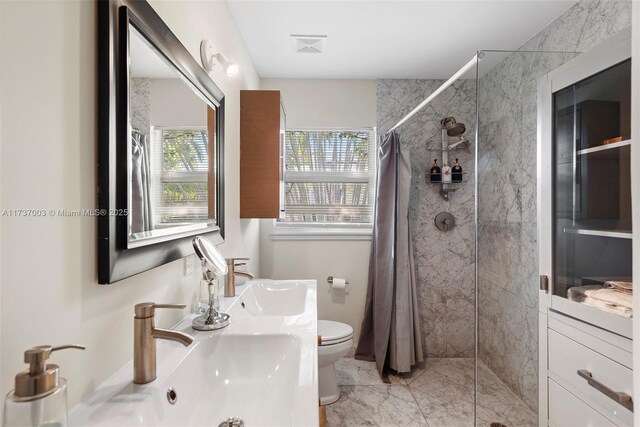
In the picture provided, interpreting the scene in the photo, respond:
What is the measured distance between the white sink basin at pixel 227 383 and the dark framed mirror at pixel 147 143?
0.25 meters

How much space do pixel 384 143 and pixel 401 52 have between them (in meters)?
0.66

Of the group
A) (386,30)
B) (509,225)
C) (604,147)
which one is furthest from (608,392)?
(386,30)

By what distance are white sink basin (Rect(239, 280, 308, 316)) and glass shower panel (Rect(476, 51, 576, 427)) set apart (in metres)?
0.95

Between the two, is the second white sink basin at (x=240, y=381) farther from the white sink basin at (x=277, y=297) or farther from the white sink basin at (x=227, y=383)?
the white sink basin at (x=277, y=297)

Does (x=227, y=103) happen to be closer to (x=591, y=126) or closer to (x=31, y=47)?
(x=31, y=47)

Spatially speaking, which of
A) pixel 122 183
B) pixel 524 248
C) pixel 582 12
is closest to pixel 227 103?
pixel 122 183

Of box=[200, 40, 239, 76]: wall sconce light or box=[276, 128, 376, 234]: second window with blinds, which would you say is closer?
box=[200, 40, 239, 76]: wall sconce light

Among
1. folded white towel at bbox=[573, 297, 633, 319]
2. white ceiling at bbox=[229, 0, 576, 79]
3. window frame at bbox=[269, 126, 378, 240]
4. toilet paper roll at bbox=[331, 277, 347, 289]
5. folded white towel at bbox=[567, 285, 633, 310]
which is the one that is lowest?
toilet paper roll at bbox=[331, 277, 347, 289]

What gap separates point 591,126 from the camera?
1270mm

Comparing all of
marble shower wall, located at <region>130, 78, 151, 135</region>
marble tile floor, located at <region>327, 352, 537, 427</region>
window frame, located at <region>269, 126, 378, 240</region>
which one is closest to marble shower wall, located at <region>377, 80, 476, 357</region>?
marble tile floor, located at <region>327, 352, 537, 427</region>

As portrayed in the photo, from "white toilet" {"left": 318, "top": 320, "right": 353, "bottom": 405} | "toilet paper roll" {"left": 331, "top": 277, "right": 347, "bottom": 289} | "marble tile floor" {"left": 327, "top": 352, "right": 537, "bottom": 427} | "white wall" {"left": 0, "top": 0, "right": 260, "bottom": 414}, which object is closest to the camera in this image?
"white wall" {"left": 0, "top": 0, "right": 260, "bottom": 414}

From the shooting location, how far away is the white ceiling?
72.8 inches

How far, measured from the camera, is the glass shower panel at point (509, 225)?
147 cm

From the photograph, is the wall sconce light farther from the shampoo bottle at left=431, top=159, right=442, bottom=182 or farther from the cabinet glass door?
the shampoo bottle at left=431, top=159, right=442, bottom=182
